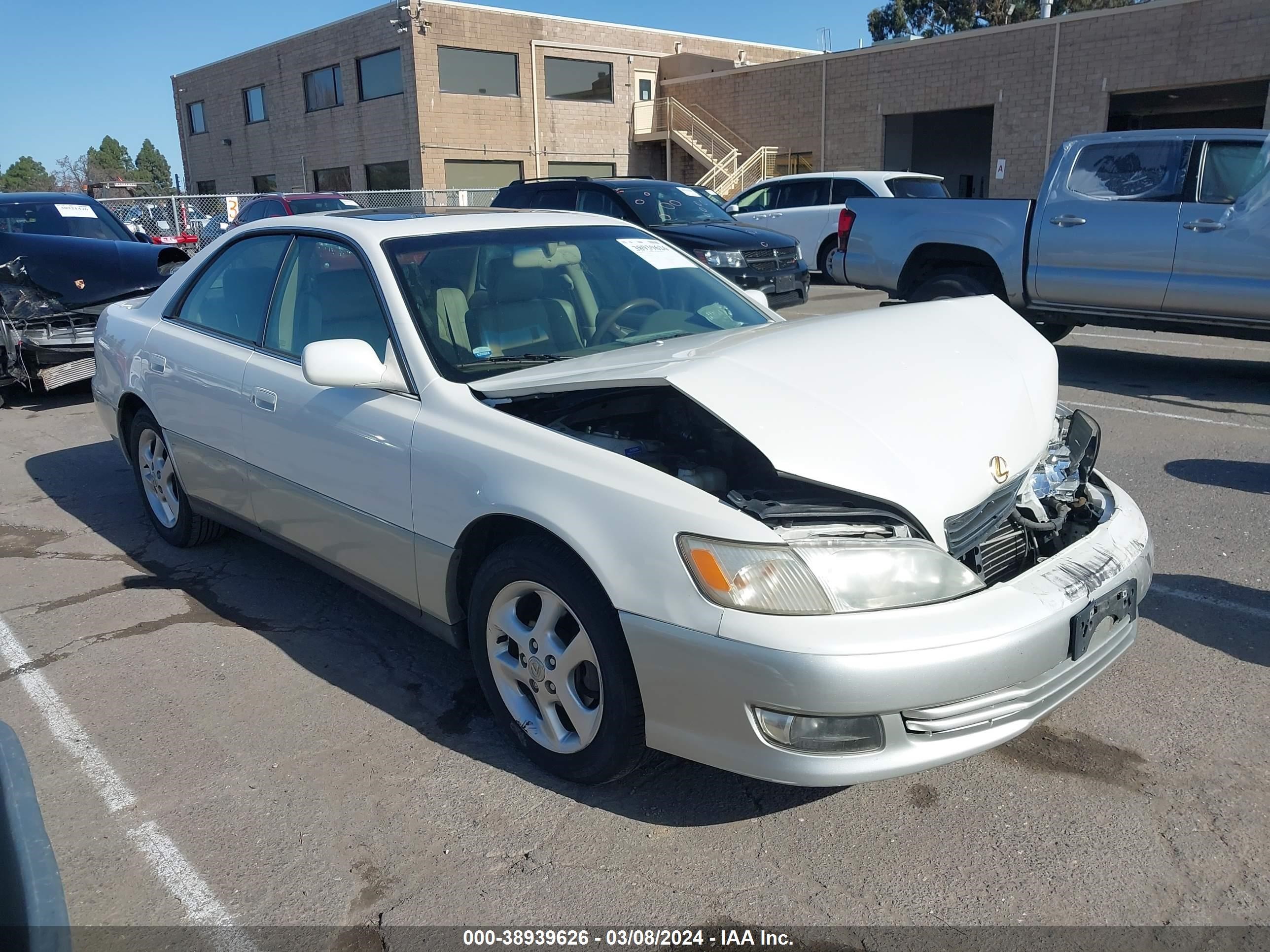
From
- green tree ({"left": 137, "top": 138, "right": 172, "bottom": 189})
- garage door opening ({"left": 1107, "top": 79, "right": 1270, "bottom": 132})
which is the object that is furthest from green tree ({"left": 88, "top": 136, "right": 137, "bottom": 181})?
garage door opening ({"left": 1107, "top": 79, "right": 1270, "bottom": 132})

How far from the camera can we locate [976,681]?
2504 millimetres

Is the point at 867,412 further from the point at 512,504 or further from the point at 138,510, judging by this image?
the point at 138,510

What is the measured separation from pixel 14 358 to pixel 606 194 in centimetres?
678

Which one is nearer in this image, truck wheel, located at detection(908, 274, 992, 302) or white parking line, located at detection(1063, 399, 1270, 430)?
white parking line, located at detection(1063, 399, 1270, 430)

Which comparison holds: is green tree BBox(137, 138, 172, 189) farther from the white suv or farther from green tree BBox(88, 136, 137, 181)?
the white suv

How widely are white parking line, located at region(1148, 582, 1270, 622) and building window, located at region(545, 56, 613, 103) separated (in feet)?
106

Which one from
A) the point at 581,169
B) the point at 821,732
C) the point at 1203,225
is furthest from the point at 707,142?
the point at 821,732

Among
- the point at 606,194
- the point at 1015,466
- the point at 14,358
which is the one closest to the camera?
the point at 1015,466

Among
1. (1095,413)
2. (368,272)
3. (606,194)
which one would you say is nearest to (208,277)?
(368,272)

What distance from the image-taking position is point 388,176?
111ft

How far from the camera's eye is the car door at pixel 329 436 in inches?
135

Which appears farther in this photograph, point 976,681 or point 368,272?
point 368,272

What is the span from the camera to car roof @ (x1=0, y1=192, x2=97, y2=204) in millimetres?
10750

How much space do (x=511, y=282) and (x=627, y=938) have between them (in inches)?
93.2
